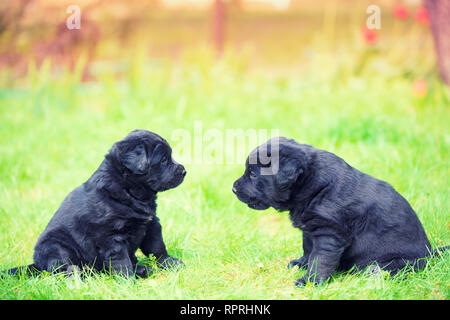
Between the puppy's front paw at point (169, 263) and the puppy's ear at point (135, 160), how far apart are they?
0.76 m

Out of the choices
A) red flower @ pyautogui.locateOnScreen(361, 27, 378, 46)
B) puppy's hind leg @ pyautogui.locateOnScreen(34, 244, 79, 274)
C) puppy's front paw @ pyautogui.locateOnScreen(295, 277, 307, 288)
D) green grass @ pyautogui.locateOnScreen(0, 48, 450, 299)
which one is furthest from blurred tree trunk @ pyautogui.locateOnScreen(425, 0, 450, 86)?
puppy's hind leg @ pyautogui.locateOnScreen(34, 244, 79, 274)

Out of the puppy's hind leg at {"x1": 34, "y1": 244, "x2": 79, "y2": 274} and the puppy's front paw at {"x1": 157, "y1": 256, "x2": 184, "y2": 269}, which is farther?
the puppy's front paw at {"x1": 157, "y1": 256, "x2": 184, "y2": 269}

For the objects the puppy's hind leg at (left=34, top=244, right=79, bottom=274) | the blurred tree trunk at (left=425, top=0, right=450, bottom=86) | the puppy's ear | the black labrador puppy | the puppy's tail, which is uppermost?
the blurred tree trunk at (left=425, top=0, right=450, bottom=86)

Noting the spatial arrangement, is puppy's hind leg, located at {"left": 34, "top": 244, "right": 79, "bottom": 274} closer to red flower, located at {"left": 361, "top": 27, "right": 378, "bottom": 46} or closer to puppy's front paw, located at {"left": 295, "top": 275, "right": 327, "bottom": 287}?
puppy's front paw, located at {"left": 295, "top": 275, "right": 327, "bottom": 287}

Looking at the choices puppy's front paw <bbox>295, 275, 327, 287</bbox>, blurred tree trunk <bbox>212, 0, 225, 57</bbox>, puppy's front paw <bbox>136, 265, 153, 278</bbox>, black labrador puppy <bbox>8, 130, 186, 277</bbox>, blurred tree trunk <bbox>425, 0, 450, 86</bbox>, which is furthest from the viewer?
blurred tree trunk <bbox>212, 0, 225, 57</bbox>

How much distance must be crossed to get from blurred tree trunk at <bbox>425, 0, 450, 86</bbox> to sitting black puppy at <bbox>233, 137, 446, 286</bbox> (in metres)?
2.98

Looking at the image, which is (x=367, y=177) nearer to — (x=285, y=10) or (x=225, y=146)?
(x=225, y=146)

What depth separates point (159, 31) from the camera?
9914mm

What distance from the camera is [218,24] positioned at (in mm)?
9453

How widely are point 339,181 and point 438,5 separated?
3.20m

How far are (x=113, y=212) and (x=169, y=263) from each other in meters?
0.63

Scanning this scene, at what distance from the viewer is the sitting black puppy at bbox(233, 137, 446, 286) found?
2887 millimetres

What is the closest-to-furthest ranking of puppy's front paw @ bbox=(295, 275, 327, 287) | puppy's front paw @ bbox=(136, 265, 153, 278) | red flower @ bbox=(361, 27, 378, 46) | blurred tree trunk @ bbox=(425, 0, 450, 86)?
1. puppy's front paw @ bbox=(295, 275, 327, 287)
2. puppy's front paw @ bbox=(136, 265, 153, 278)
3. blurred tree trunk @ bbox=(425, 0, 450, 86)
4. red flower @ bbox=(361, 27, 378, 46)
